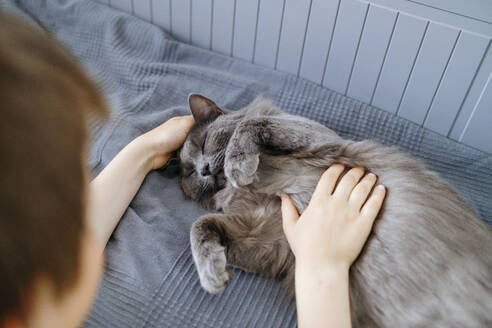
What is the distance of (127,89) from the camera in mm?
1876

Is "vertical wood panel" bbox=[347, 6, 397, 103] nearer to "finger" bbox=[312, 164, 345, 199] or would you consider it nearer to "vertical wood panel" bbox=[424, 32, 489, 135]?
"vertical wood panel" bbox=[424, 32, 489, 135]

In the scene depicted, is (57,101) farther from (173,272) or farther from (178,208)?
(178,208)

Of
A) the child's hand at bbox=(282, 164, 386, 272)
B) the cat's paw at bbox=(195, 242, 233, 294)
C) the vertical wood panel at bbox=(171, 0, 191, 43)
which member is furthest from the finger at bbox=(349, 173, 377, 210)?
the vertical wood panel at bbox=(171, 0, 191, 43)

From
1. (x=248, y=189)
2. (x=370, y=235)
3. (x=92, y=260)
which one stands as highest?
(x=92, y=260)

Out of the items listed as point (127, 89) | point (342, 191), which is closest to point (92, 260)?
point (342, 191)

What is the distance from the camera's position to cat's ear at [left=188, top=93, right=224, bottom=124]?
155 centimetres

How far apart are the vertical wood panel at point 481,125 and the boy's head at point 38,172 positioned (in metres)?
1.53

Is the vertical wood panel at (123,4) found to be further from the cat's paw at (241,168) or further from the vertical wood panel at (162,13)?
the cat's paw at (241,168)

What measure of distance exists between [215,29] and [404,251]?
141 centimetres

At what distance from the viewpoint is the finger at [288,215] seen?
1213 millimetres

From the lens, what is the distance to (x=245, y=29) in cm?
192

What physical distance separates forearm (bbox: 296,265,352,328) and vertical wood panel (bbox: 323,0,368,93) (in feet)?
3.31

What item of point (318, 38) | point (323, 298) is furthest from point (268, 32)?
point (323, 298)

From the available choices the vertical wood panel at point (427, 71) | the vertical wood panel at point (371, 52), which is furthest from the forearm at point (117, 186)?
the vertical wood panel at point (427, 71)
